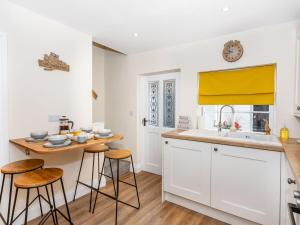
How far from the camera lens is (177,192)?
234 cm

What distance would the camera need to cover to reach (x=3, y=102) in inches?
71.1

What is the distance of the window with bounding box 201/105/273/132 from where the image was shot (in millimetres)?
2422

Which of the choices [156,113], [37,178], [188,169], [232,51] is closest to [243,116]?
[232,51]

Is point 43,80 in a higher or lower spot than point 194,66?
lower

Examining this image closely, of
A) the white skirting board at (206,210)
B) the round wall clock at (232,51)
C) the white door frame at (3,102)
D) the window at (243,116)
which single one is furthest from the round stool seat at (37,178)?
the round wall clock at (232,51)

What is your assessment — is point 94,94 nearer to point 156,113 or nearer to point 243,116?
point 156,113

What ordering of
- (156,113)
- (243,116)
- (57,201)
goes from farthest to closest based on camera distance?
(156,113) → (243,116) → (57,201)

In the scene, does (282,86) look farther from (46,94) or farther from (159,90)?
(46,94)

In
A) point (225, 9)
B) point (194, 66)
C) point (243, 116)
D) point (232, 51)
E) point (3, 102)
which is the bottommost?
point (243, 116)

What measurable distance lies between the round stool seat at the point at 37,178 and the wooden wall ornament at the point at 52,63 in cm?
128

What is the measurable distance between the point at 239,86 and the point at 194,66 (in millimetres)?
763

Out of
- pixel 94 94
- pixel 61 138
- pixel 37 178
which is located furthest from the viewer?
pixel 94 94

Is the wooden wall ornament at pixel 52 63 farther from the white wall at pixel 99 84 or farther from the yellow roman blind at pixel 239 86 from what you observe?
the yellow roman blind at pixel 239 86

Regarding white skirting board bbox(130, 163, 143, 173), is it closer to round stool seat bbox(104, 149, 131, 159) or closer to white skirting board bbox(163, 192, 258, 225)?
white skirting board bbox(163, 192, 258, 225)
